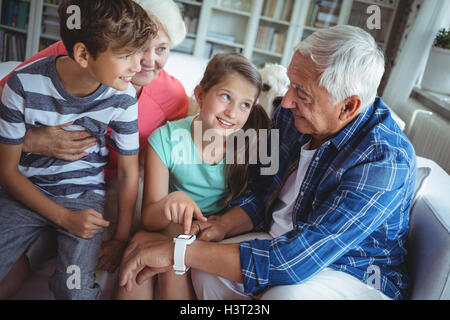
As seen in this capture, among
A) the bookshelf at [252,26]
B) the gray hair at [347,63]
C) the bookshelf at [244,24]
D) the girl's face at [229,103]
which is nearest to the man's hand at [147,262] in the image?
the girl's face at [229,103]

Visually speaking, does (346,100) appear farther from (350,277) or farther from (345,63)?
(350,277)

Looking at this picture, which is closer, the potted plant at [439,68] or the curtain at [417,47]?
the potted plant at [439,68]

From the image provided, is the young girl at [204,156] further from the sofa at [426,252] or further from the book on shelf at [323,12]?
the book on shelf at [323,12]

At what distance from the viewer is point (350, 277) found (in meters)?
1.00

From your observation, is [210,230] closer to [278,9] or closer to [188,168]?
[188,168]

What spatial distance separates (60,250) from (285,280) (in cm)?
65

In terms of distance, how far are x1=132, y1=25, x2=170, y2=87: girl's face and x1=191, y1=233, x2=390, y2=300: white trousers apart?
2.32ft

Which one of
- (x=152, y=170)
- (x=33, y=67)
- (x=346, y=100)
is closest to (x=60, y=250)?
(x=152, y=170)

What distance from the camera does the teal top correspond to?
124 centimetres

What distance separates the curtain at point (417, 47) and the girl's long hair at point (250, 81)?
173cm

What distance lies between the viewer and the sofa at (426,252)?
969 millimetres

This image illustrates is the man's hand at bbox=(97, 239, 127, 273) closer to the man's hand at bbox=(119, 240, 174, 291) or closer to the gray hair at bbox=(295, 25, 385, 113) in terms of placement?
the man's hand at bbox=(119, 240, 174, 291)

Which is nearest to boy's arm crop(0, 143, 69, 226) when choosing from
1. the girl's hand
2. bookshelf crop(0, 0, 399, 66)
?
the girl's hand

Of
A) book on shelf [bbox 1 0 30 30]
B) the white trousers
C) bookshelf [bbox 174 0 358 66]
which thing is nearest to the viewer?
the white trousers
